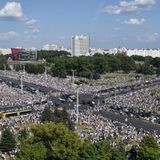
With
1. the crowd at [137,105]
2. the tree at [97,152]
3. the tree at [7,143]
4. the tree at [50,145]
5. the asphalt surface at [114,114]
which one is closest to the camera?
the tree at [97,152]

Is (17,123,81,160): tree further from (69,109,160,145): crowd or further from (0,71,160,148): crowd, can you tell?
(0,71,160,148): crowd

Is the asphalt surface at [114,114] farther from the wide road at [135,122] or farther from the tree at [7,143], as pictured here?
the tree at [7,143]

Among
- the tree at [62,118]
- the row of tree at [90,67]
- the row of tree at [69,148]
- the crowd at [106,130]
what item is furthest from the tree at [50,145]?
the row of tree at [90,67]

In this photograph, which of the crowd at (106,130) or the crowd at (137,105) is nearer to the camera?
the crowd at (106,130)

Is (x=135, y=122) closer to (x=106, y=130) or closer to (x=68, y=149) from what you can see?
(x=106, y=130)

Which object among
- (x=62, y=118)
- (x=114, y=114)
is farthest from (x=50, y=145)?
(x=114, y=114)

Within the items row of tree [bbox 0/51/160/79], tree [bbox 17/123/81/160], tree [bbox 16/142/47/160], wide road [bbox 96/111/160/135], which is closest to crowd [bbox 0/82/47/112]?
wide road [bbox 96/111/160/135]

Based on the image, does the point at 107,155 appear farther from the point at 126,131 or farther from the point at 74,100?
the point at 74,100

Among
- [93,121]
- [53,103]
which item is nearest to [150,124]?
[93,121]
